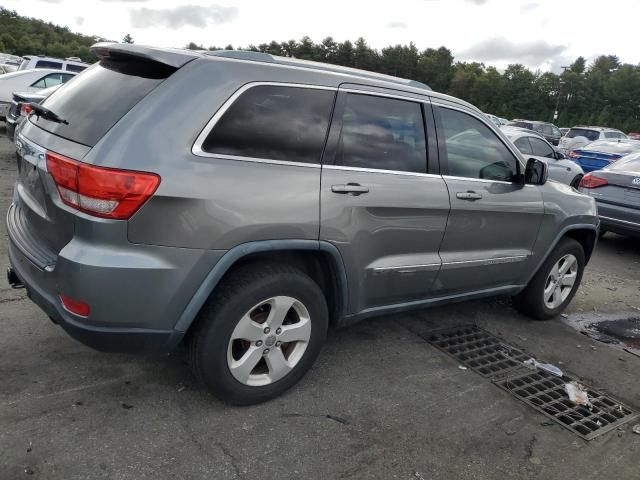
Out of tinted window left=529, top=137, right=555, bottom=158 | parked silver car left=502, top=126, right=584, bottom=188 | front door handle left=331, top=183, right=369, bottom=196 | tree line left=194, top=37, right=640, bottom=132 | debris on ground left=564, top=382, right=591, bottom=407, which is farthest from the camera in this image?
tree line left=194, top=37, right=640, bottom=132

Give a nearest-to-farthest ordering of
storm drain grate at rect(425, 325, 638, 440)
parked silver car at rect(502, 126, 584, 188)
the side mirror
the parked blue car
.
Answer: storm drain grate at rect(425, 325, 638, 440) < the side mirror < parked silver car at rect(502, 126, 584, 188) < the parked blue car

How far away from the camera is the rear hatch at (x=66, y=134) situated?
8.28 ft

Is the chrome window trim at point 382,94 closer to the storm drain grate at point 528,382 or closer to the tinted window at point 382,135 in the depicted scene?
the tinted window at point 382,135

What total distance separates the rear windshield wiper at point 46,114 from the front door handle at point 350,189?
1450mm

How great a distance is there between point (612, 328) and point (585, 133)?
2126 cm

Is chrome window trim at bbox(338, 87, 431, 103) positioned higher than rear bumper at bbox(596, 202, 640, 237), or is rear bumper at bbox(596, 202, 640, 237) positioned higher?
chrome window trim at bbox(338, 87, 431, 103)

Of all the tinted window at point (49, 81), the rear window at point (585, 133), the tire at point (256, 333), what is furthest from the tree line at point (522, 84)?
the tire at point (256, 333)

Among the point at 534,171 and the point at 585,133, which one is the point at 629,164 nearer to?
the point at 534,171

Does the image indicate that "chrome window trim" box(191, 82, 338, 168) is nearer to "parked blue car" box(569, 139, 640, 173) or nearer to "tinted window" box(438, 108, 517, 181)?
"tinted window" box(438, 108, 517, 181)

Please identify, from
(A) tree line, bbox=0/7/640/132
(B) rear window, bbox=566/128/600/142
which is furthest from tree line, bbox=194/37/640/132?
(B) rear window, bbox=566/128/600/142

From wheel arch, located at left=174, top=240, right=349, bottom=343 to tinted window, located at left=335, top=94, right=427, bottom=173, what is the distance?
0.54 metres

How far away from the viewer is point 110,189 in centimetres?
235

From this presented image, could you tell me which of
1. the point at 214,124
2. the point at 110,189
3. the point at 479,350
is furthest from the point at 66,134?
the point at 479,350

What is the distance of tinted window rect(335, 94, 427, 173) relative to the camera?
3.12 meters
